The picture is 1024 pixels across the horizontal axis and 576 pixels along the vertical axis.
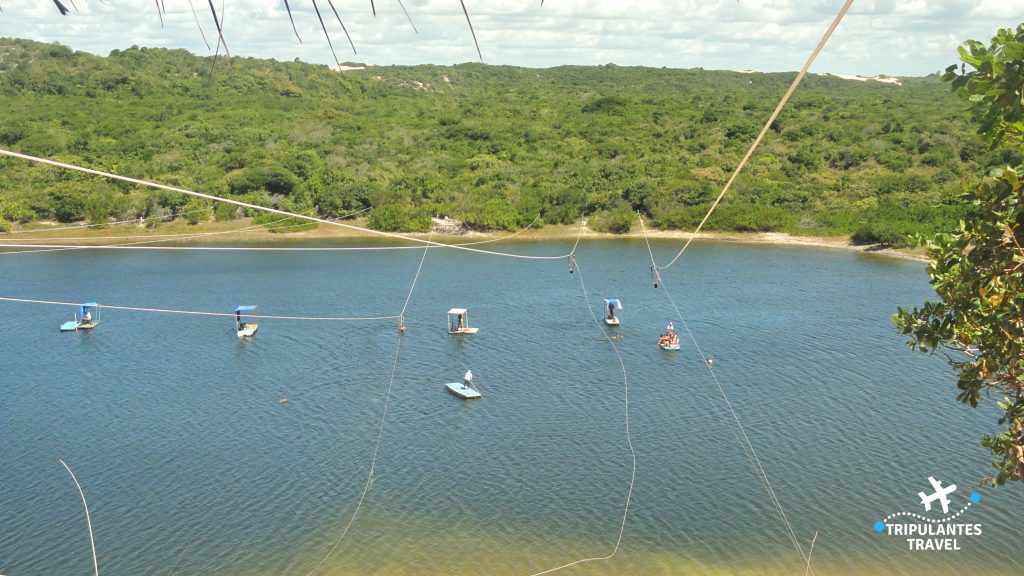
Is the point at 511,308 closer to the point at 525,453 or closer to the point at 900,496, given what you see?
the point at 525,453

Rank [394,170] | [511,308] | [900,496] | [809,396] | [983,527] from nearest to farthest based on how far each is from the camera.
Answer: [983,527]
[900,496]
[809,396]
[511,308]
[394,170]

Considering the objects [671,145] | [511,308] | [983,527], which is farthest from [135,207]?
[983,527]

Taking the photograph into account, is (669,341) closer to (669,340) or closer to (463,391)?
(669,340)

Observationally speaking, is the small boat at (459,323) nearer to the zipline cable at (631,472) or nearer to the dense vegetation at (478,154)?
the zipline cable at (631,472)

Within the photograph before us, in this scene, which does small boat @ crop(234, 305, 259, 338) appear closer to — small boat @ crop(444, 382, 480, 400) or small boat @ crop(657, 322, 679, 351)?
small boat @ crop(444, 382, 480, 400)

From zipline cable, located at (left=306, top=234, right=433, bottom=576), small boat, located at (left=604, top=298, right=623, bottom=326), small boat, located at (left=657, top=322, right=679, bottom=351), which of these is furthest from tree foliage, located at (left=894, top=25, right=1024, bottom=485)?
small boat, located at (left=604, top=298, right=623, bottom=326)

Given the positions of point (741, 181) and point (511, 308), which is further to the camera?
point (741, 181)

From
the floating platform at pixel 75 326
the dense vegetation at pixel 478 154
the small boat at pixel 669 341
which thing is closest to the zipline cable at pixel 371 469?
the small boat at pixel 669 341
